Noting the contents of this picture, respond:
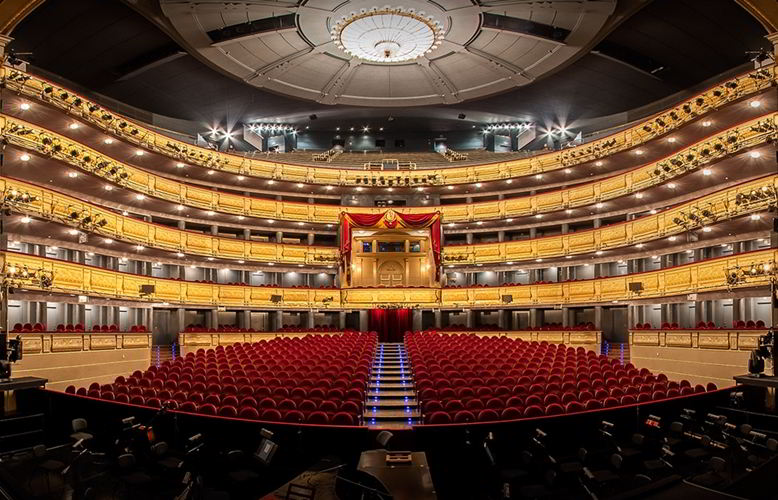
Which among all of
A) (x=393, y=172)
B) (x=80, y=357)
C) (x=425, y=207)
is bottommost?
(x=80, y=357)

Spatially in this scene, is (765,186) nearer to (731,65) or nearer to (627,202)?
(627,202)

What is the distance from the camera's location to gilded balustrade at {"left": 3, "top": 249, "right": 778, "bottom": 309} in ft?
43.3

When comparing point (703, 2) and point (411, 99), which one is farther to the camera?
point (411, 99)

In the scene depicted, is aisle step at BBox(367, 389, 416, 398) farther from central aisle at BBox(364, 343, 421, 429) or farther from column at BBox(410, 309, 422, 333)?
column at BBox(410, 309, 422, 333)

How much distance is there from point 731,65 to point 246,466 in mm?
21594

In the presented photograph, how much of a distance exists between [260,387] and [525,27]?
16.3m

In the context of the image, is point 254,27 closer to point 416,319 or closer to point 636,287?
point 416,319

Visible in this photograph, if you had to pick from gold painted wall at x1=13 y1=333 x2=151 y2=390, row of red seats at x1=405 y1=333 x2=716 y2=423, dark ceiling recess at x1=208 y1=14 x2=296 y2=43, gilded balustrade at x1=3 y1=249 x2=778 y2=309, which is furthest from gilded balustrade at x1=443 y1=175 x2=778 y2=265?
gold painted wall at x1=13 y1=333 x2=151 y2=390

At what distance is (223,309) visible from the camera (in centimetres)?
2002

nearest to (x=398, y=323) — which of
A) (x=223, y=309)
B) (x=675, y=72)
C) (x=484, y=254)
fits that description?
(x=484, y=254)

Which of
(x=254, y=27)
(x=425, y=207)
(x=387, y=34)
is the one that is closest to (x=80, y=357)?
(x=254, y=27)

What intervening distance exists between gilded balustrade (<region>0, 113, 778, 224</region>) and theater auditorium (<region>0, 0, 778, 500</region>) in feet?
0.35

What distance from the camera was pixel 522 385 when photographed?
26.1ft

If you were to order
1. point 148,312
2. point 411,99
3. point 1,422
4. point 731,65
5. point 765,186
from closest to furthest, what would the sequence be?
point 1,422 < point 765,186 < point 148,312 < point 731,65 < point 411,99
